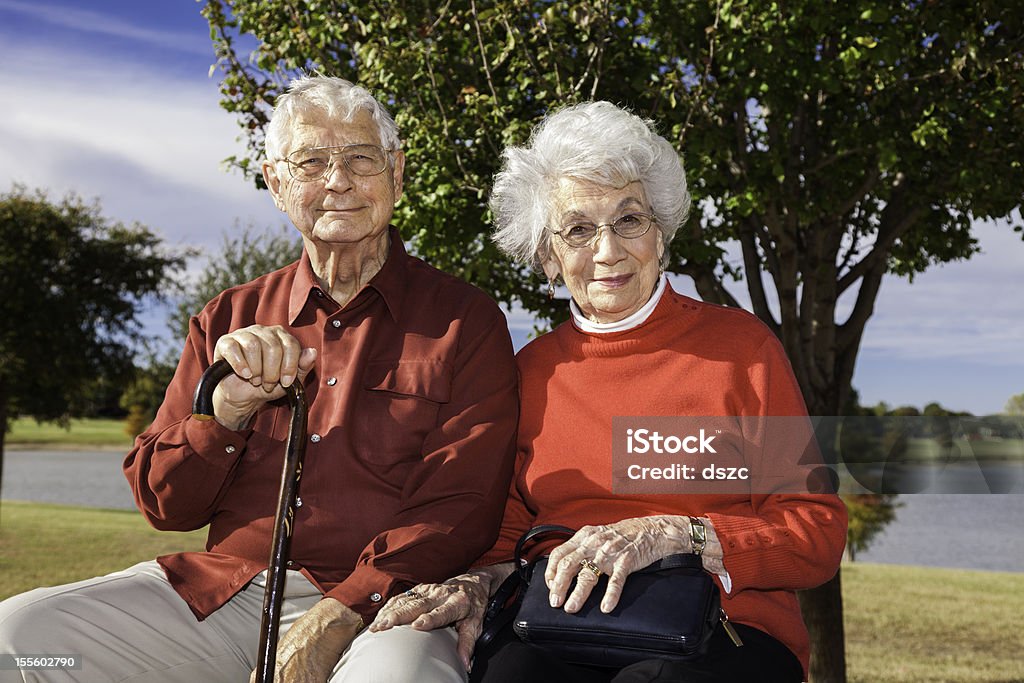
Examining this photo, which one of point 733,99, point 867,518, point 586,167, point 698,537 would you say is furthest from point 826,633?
point 867,518

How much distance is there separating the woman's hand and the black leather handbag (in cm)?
2

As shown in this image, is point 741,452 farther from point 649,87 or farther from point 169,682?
point 649,87

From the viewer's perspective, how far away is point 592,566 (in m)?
2.22

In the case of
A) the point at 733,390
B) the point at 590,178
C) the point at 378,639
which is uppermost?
the point at 590,178

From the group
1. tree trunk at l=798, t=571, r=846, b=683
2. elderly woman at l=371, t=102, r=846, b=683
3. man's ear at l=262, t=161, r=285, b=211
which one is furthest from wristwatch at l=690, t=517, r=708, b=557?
tree trunk at l=798, t=571, r=846, b=683

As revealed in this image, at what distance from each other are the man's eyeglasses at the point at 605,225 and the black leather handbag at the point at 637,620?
1.00 m

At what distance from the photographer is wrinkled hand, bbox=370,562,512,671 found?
232cm

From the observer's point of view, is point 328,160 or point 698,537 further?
point 328,160

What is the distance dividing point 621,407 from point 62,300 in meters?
20.0

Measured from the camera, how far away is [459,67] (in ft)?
20.4

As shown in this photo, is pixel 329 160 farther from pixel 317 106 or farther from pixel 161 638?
pixel 161 638

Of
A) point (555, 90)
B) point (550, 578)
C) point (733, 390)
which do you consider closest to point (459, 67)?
point (555, 90)

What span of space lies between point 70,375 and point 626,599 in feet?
65.3

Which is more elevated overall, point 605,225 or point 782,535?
point 605,225
